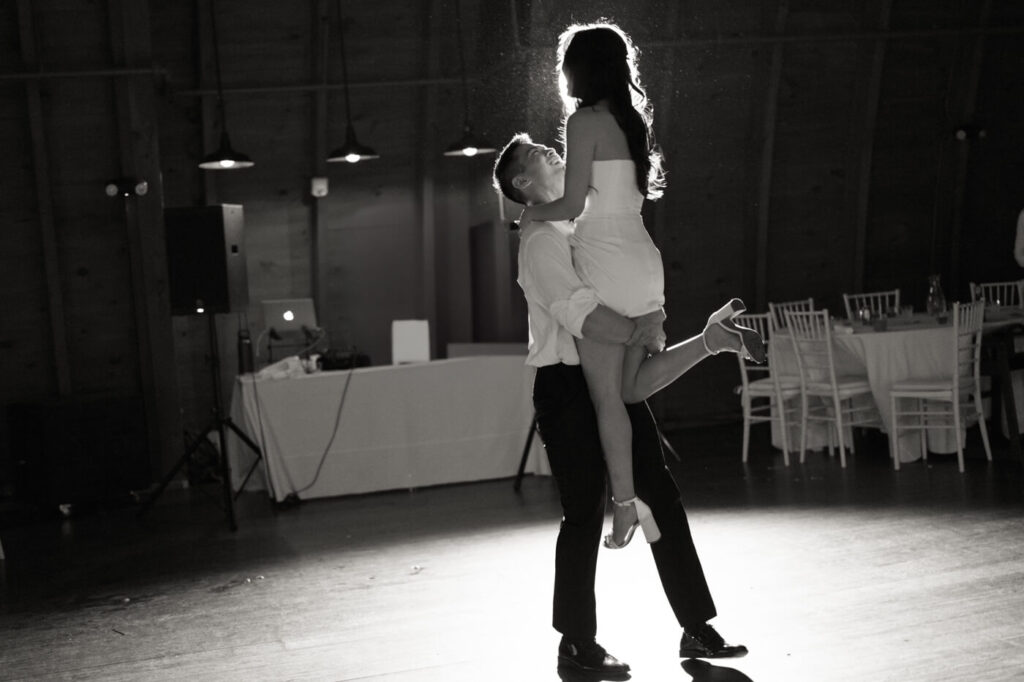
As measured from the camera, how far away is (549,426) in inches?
137

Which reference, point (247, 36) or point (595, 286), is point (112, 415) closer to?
point (247, 36)

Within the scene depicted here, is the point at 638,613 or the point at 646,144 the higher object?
the point at 646,144

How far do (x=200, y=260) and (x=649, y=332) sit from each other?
4.05 meters

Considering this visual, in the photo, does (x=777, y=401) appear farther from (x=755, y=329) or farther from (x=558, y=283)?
(x=558, y=283)

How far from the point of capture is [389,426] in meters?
7.41

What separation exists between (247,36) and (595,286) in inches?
260

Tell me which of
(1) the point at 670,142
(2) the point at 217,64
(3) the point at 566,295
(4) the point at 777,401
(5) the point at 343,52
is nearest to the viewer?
(3) the point at 566,295

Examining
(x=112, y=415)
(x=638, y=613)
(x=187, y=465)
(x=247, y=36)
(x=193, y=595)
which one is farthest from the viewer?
(x=247, y=36)

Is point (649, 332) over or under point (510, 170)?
under

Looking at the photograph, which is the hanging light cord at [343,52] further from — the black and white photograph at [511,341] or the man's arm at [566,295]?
the man's arm at [566,295]

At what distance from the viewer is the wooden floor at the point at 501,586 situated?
3770mm

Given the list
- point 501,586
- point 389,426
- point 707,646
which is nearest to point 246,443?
point 389,426

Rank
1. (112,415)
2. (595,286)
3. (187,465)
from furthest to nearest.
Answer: (187,465) < (112,415) < (595,286)

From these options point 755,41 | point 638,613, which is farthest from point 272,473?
point 755,41
